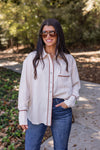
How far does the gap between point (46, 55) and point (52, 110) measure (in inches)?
23.3

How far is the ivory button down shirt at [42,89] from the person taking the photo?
5.56 feet

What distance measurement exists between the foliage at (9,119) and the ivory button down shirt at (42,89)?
154 cm

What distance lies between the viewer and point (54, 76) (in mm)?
1720

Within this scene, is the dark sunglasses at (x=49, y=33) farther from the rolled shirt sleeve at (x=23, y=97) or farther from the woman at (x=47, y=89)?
the rolled shirt sleeve at (x=23, y=97)

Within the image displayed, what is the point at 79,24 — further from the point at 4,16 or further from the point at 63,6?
the point at 4,16

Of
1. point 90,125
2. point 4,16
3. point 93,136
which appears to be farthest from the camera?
point 4,16

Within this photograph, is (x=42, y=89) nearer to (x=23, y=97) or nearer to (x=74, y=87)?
(x=23, y=97)

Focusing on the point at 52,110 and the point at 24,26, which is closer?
the point at 52,110

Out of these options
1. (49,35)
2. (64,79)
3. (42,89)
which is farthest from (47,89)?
(49,35)

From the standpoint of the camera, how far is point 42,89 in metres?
1.71

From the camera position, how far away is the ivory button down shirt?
5.56ft

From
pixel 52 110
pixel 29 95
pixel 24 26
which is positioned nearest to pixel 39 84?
pixel 29 95

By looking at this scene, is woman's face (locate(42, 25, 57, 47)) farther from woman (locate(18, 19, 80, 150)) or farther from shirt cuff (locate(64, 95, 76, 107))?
shirt cuff (locate(64, 95, 76, 107))

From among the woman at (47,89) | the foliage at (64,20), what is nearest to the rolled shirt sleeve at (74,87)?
the woman at (47,89)
